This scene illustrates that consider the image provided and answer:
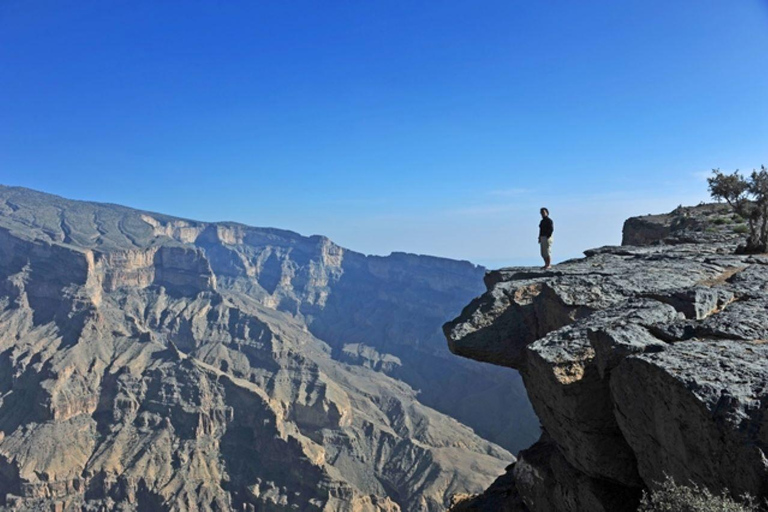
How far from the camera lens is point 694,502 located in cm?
572

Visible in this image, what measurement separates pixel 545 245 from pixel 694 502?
1533 cm

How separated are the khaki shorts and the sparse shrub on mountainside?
1399 centimetres

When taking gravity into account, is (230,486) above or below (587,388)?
below

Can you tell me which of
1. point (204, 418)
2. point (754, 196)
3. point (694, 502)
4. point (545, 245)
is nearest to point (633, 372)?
point (694, 502)

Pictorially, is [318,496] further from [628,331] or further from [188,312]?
[188,312]

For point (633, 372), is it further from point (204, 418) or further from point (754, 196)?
point (204, 418)

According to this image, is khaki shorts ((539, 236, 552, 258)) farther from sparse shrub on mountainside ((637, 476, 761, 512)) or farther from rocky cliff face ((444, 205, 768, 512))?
sparse shrub on mountainside ((637, 476, 761, 512))

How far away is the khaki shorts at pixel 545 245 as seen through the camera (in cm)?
1997

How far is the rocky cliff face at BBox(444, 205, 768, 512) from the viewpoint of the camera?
21.5 ft

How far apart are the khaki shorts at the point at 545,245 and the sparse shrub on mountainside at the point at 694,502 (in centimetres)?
1399

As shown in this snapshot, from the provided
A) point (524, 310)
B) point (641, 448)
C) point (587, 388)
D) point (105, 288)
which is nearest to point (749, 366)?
point (641, 448)

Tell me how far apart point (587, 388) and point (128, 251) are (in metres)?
214

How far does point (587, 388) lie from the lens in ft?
30.7

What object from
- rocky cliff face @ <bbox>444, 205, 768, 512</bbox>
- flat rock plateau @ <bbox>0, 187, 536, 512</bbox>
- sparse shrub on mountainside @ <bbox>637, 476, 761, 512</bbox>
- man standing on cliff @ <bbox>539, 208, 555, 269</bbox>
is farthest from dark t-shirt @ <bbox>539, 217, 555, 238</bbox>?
flat rock plateau @ <bbox>0, 187, 536, 512</bbox>
